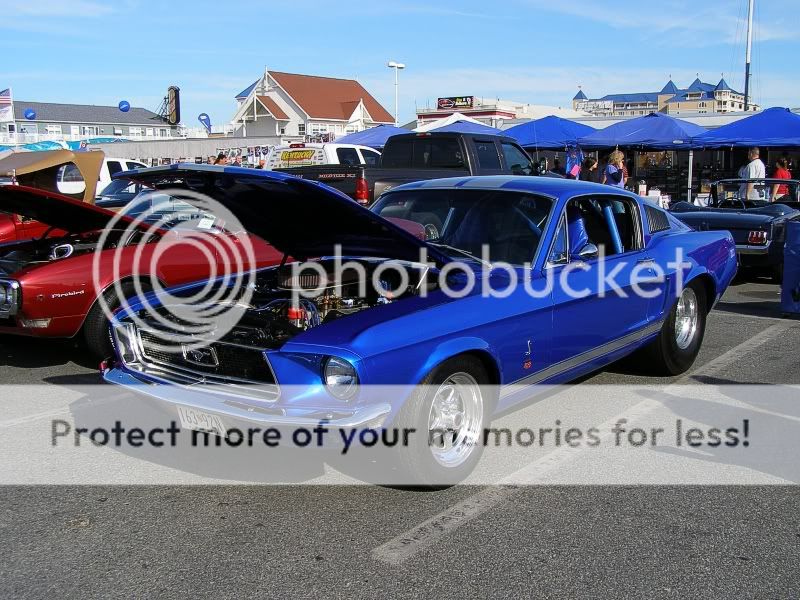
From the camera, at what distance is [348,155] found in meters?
17.7

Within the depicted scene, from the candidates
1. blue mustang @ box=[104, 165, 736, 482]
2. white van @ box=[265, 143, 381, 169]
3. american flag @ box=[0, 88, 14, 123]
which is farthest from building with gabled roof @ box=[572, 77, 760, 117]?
blue mustang @ box=[104, 165, 736, 482]

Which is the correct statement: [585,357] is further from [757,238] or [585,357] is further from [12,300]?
[757,238]

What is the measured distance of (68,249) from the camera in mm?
6855

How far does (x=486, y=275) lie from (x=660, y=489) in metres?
1.46

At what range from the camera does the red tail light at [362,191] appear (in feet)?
37.9

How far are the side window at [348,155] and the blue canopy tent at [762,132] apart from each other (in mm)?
8389

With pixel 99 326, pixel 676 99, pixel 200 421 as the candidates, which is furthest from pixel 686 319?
pixel 676 99

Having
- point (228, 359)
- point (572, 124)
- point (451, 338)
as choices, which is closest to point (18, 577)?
point (228, 359)

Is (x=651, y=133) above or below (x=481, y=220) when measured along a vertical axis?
above

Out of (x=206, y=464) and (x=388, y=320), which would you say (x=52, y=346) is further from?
(x=388, y=320)

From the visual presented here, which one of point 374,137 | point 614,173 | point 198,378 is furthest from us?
point 374,137

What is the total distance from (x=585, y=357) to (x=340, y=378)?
1.99 m

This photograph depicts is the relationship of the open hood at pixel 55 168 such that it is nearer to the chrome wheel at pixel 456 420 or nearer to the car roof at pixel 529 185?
the car roof at pixel 529 185

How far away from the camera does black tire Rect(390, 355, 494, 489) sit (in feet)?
12.1
